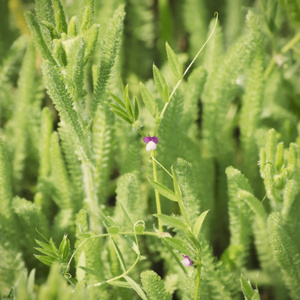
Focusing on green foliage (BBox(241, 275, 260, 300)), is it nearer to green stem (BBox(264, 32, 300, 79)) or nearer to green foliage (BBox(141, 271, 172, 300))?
green foliage (BBox(141, 271, 172, 300))

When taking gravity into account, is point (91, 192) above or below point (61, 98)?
below

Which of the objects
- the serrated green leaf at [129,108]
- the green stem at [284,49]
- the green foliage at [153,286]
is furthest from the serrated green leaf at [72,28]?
the green stem at [284,49]

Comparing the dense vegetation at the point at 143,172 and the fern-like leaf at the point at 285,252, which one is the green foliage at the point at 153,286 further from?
the fern-like leaf at the point at 285,252

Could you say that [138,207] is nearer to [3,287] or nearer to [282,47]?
[3,287]

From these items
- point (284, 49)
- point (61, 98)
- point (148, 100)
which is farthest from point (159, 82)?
point (284, 49)

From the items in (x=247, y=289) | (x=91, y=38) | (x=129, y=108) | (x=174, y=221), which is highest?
(x=91, y=38)

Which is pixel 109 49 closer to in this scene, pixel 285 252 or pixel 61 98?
pixel 61 98

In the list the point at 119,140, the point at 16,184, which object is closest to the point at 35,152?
the point at 16,184

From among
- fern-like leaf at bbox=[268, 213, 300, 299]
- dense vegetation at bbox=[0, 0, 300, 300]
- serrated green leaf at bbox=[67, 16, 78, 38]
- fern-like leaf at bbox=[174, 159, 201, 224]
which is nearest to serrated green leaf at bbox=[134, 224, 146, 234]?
dense vegetation at bbox=[0, 0, 300, 300]
